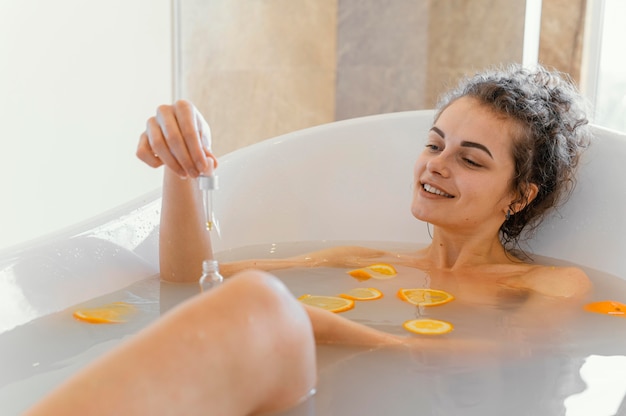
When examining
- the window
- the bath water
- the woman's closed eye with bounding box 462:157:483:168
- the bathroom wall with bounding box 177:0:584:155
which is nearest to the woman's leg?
the bath water

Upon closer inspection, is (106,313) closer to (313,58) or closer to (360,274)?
(360,274)

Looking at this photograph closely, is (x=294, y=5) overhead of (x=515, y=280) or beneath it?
overhead

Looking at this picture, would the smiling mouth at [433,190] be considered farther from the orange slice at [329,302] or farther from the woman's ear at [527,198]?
the orange slice at [329,302]

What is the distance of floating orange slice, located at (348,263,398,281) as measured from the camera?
1622 mm

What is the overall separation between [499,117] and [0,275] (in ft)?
3.13

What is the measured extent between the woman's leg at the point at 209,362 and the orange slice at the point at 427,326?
1.26ft

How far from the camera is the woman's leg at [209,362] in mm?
729

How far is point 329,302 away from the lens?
4.67 feet

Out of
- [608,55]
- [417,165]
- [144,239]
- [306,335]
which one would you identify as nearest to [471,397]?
[306,335]

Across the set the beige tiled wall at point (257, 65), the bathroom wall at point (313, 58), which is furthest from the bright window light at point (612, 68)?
the beige tiled wall at point (257, 65)

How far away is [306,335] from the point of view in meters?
0.92

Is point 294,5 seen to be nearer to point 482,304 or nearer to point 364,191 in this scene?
point 364,191

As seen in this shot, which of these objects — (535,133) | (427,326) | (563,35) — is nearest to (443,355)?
(427,326)

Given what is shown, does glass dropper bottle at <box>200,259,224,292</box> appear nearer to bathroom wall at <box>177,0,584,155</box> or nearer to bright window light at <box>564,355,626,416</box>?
bright window light at <box>564,355,626,416</box>
